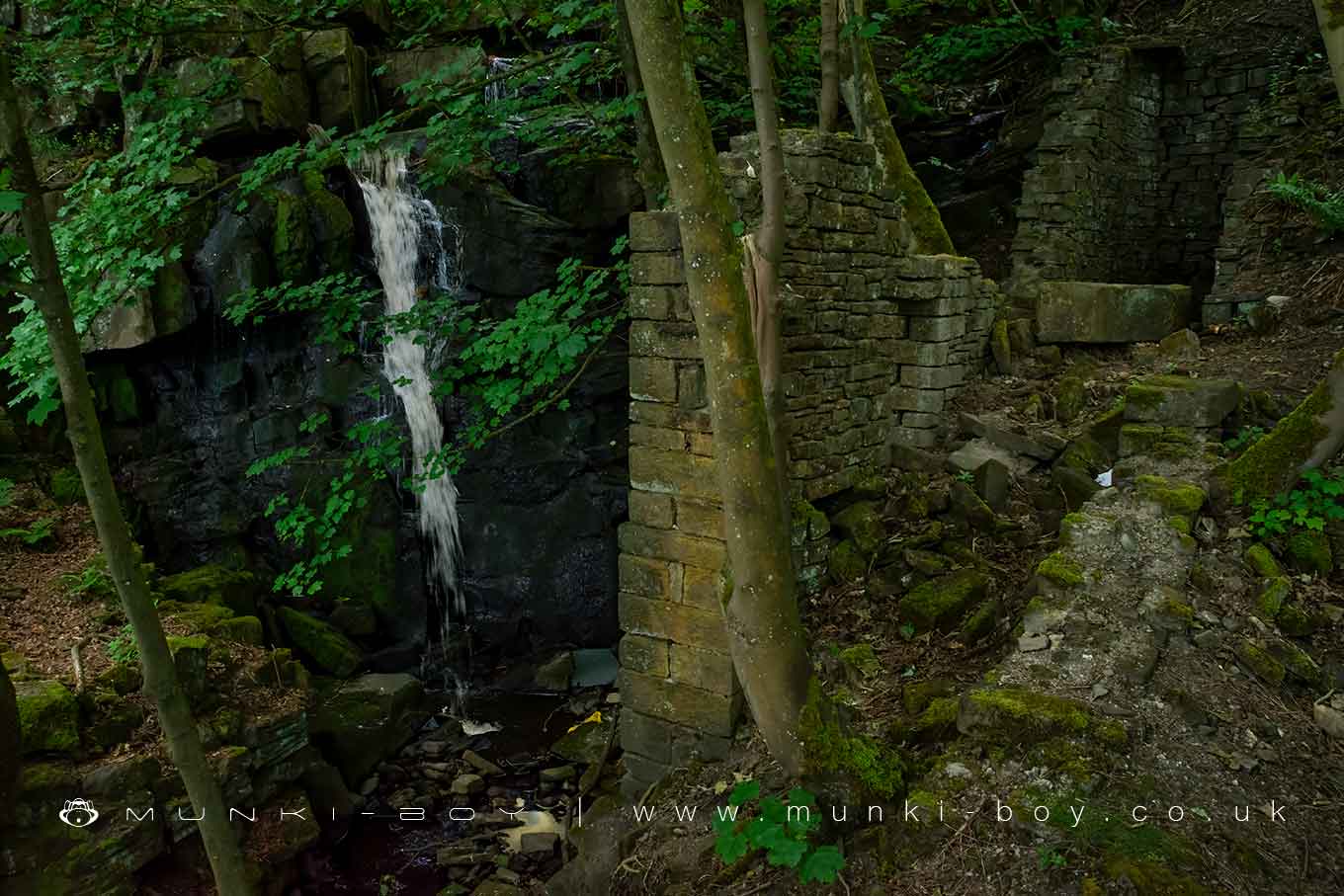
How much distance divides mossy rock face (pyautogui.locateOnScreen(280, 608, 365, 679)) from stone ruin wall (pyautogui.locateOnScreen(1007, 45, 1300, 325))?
304 inches

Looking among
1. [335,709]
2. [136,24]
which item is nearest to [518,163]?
[136,24]

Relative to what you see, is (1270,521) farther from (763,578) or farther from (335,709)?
(335,709)

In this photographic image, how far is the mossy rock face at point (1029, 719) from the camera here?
3.42 m

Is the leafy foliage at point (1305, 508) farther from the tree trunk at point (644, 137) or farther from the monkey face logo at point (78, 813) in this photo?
the monkey face logo at point (78, 813)

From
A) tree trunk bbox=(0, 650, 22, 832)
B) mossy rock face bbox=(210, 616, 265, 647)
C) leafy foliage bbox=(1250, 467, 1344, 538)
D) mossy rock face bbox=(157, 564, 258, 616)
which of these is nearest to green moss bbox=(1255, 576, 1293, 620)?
leafy foliage bbox=(1250, 467, 1344, 538)

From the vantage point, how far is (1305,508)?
4309 millimetres

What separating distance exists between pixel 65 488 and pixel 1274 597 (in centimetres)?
1032

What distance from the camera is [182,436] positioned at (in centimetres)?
→ 1026

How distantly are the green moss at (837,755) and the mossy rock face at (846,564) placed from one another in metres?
1.89

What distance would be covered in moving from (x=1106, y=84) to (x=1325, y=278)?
3.35m

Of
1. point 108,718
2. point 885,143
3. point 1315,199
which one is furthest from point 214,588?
point 1315,199

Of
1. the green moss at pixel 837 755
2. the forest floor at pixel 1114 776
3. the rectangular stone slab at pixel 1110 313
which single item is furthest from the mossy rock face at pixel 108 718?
the rectangular stone slab at pixel 1110 313

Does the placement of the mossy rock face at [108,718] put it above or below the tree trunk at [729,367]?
below

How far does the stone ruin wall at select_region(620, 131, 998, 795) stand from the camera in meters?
4.68
